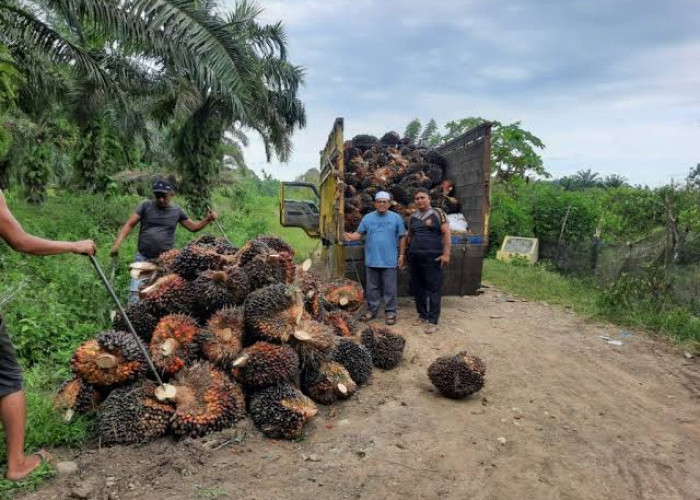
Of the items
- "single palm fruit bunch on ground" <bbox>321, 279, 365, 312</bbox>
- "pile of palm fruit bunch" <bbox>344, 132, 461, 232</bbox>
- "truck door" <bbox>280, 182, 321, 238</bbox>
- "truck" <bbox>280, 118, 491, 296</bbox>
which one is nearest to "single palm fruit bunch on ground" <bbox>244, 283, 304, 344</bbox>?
"single palm fruit bunch on ground" <bbox>321, 279, 365, 312</bbox>

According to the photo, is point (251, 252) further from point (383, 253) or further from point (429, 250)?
point (429, 250)

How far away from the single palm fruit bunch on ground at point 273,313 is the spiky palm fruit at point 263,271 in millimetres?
240

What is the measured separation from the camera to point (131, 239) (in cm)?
1005

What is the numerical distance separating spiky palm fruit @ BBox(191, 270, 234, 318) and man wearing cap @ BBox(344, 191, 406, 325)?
260 centimetres

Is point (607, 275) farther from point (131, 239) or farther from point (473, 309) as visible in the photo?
point (131, 239)

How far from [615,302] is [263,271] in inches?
231

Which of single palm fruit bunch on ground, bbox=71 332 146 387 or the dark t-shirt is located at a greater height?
the dark t-shirt

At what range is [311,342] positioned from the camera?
156 inches

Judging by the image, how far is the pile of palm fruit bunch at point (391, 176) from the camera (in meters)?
7.70

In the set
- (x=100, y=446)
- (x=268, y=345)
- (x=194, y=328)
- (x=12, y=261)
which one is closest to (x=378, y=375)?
(x=268, y=345)

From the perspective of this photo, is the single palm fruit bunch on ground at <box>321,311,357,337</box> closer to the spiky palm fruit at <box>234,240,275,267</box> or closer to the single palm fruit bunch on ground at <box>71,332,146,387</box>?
the spiky palm fruit at <box>234,240,275,267</box>

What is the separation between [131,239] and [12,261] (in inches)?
110

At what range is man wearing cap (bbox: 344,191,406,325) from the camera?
6.36 m

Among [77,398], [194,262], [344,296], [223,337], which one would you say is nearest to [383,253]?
[344,296]
